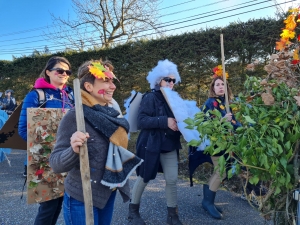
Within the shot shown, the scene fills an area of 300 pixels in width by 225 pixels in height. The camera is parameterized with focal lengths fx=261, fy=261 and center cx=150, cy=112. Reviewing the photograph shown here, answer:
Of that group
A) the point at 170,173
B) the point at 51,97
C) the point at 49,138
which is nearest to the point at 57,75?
the point at 51,97

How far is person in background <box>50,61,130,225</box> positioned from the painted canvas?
58 centimetres

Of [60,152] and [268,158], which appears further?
[60,152]

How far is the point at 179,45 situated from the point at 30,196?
6.17m

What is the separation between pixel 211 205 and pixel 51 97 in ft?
7.99

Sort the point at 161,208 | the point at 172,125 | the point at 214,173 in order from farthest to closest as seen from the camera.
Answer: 1. the point at 161,208
2. the point at 214,173
3. the point at 172,125

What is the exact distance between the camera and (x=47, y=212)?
226 centimetres

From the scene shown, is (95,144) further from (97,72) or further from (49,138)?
(49,138)

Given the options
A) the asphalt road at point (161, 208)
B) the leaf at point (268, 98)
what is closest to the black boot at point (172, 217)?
the asphalt road at point (161, 208)

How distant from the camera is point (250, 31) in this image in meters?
6.29

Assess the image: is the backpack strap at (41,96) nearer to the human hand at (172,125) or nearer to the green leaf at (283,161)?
the human hand at (172,125)

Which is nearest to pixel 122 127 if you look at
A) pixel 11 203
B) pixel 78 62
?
pixel 11 203

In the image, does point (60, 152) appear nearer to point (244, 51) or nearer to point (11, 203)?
point (11, 203)

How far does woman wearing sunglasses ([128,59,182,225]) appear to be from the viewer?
9.77 feet

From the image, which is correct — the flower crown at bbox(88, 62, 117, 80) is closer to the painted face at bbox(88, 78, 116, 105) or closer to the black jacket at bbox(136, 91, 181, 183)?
the painted face at bbox(88, 78, 116, 105)
